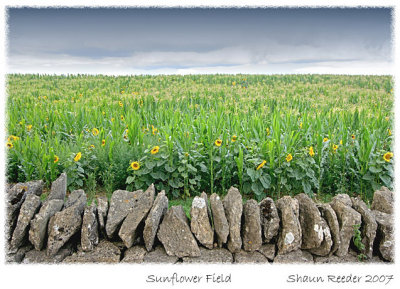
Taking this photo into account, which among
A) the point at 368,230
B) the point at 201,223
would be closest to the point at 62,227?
the point at 201,223

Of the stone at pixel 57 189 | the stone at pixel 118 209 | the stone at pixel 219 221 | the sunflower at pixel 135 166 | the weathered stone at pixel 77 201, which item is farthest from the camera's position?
the sunflower at pixel 135 166

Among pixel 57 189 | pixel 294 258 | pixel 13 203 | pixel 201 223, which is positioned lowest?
pixel 294 258

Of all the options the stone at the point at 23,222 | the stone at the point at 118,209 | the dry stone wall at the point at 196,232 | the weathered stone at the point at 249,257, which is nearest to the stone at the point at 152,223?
the dry stone wall at the point at 196,232

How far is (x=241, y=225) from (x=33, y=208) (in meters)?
2.16

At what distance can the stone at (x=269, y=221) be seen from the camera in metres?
3.58

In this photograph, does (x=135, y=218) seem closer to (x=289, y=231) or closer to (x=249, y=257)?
(x=249, y=257)

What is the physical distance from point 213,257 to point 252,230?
0.47 meters

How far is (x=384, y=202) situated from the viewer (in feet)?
13.3

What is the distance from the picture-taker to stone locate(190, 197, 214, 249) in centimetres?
351

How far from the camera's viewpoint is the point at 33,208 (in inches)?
144

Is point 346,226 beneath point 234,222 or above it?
beneath

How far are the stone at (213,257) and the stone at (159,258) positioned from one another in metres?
0.13

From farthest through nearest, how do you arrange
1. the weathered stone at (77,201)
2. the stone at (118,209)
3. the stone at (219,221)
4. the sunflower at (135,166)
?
the sunflower at (135,166) < the weathered stone at (77,201) < the stone at (118,209) < the stone at (219,221)

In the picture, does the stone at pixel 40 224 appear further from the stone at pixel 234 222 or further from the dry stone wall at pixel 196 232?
the stone at pixel 234 222
